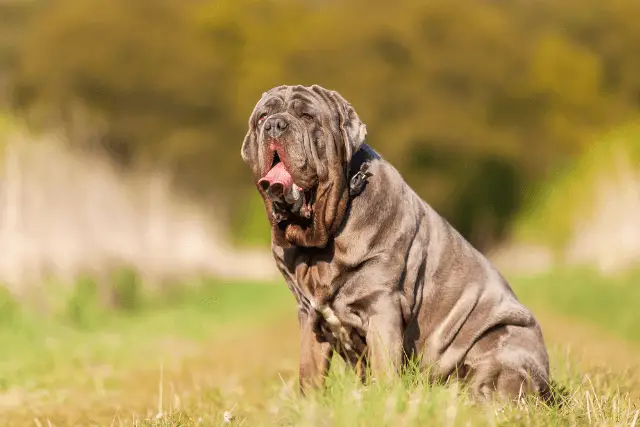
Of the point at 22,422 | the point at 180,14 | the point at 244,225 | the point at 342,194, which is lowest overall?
the point at 244,225

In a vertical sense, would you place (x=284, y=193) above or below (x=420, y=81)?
below

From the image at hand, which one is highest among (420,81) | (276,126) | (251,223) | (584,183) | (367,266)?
(420,81)

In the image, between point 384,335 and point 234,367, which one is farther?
point 234,367

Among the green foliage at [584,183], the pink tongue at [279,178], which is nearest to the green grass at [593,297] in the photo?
the green foliage at [584,183]

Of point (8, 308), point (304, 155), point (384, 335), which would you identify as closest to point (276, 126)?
point (304, 155)

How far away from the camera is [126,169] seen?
16016 mm

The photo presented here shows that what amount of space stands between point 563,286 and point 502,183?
1718cm

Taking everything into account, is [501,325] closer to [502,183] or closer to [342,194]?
[342,194]

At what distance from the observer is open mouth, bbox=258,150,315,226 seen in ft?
12.2

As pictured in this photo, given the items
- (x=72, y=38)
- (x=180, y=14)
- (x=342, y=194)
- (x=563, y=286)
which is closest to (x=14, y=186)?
(x=342, y=194)

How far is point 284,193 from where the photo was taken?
3711mm

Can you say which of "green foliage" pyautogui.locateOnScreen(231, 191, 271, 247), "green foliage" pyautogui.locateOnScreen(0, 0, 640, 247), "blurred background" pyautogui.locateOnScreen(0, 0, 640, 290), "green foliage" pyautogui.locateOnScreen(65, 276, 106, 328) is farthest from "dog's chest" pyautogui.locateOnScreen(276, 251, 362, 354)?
"green foliage" pyautogui.locateOnScreen(231, 191, 271, 247)

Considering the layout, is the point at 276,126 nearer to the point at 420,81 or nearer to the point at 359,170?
the point at 359,170

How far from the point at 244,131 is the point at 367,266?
70.3ft
